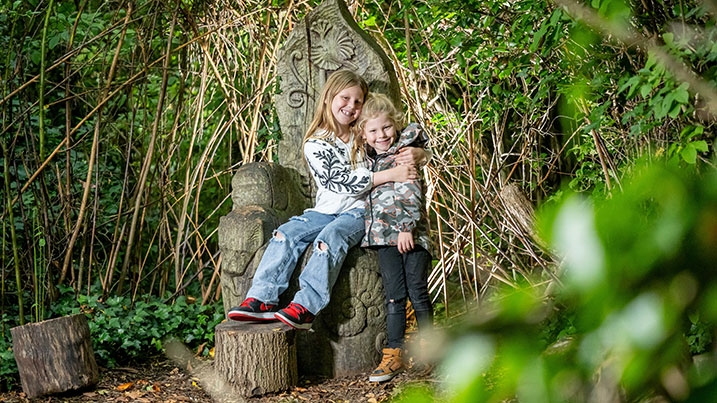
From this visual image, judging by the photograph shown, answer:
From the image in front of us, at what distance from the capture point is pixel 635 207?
0.24m

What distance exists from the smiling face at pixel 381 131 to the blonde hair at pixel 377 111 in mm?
12

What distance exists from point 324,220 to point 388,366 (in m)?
0.65

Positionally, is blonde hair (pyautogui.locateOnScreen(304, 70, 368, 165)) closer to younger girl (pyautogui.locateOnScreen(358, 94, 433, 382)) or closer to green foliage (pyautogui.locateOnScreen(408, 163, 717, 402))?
younger girl (pyautogui.locateOnScreen(358, 94, 433, 382))

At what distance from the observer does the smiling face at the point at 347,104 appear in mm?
3365

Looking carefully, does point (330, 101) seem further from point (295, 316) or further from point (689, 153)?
point (689, 153)

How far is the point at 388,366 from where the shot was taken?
10.4 ft

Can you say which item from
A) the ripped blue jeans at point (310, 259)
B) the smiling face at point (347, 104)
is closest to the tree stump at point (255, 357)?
the ripped blue jeans at point (310, 259)

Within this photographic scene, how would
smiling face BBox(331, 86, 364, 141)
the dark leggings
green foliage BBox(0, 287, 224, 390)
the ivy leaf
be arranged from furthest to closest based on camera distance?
green foliage BBox(0, 287, 224, 390) < smiling face BBox(331, 86, 364, 141) < the dark leggings < the ivy leaf

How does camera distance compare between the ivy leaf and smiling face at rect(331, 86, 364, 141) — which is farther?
smiling face at rect(331, 86, 364, 141)

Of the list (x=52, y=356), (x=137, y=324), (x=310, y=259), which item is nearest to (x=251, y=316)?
(x=310, y=259)

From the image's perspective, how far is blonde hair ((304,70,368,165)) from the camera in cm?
338

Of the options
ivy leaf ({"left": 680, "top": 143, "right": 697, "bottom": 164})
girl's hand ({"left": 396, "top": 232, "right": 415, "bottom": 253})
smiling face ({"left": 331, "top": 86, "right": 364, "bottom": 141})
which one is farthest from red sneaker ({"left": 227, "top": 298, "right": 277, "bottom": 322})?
ivy leaf ({"left": 680, "top": 143, "right": 697, "bottom": 164})

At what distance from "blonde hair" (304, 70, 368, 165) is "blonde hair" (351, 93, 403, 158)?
0.20 ft

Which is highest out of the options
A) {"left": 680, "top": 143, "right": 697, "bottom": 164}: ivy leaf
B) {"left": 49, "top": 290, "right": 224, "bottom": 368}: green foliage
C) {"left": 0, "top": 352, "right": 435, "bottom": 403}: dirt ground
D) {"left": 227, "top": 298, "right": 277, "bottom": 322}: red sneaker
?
{"left": 680, "top": 143, "right": 697, "bottom": 164}: ivy leaf
